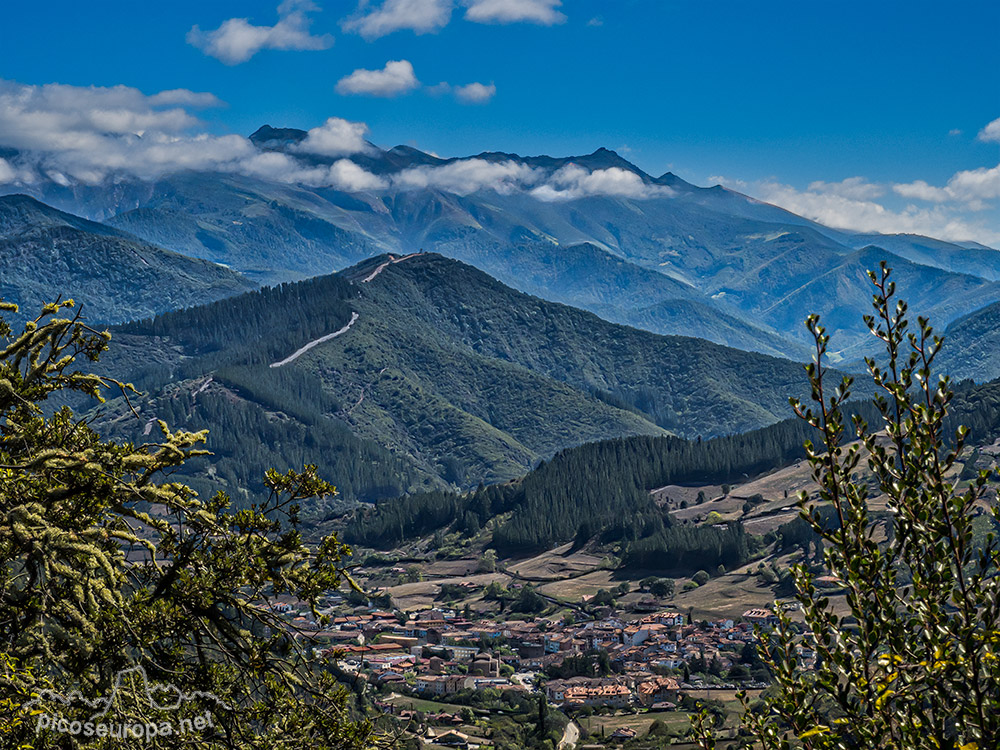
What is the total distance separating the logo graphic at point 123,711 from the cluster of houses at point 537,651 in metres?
71.8

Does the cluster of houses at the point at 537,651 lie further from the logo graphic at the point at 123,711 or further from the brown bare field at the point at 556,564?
the logo graphic at the point at 123,711

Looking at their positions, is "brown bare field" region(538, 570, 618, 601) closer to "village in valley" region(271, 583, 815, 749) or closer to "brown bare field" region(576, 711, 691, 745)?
"village in valley" region(271, 583, 815, 749)

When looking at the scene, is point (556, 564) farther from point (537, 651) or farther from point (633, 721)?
point (633, 721)

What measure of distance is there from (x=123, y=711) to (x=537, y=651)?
108 meters

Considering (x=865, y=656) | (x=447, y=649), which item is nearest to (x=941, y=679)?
(x=865, y=656)

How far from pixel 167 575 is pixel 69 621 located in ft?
2.98

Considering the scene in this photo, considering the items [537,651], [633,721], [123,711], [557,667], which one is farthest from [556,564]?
[123,711]

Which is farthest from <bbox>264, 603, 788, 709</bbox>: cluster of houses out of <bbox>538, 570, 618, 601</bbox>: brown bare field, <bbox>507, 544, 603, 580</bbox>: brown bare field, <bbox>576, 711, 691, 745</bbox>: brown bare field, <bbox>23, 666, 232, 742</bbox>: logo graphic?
<bbox>23, 666, 232, 742</bbox>: logo graphic

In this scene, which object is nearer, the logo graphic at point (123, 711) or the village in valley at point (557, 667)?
the logo graphic at point (123, 711)

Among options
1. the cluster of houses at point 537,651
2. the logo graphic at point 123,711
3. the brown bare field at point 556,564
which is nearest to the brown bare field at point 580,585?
the brown bare field at point 556,564

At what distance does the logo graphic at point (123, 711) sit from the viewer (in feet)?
26.7

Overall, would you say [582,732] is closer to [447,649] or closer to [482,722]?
[482,722]

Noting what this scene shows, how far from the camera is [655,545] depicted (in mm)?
160875

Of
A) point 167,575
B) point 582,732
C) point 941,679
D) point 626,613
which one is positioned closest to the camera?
point 941,679
